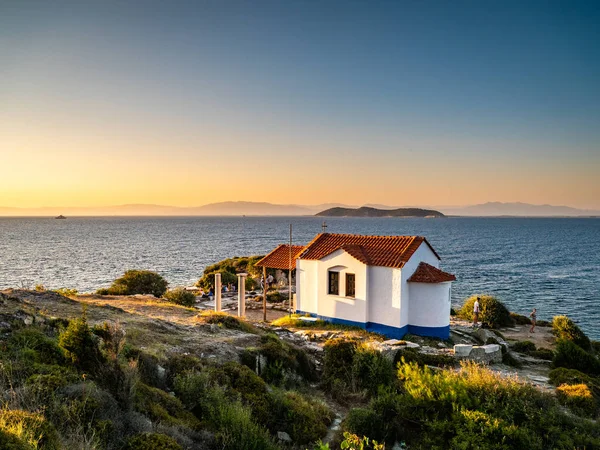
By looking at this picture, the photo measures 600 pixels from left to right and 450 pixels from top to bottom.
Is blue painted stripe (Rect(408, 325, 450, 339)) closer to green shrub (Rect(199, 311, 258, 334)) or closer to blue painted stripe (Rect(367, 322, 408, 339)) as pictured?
blue painted stripe (Rect(367, 322, 408, 339))

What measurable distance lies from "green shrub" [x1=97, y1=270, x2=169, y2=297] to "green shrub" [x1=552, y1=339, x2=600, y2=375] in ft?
90.5

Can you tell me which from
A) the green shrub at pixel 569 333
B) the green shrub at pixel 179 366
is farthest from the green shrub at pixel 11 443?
the green shrub at pixel 569 333

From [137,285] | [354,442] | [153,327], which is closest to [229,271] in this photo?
[137,285]

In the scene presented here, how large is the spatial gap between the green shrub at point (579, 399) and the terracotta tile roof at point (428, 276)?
8.26 meters

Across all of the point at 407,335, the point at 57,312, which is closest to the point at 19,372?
the point at 57,312

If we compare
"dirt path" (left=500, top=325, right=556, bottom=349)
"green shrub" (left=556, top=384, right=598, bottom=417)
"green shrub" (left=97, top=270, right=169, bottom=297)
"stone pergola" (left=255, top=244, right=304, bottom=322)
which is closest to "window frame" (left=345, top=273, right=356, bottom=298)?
"stone pergola" (left=255, top=244, right=304, bottom=322)

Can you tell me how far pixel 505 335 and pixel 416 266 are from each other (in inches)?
456

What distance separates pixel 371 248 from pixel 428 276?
3576mm

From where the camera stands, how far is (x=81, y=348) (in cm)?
714

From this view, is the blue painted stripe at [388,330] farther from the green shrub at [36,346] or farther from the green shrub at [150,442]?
the green shrub at [150,442]

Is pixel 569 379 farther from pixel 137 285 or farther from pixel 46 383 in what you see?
pixel 137 285

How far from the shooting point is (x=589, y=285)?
162ft

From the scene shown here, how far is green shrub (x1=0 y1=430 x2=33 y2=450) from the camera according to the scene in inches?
162

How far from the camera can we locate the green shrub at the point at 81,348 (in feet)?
23.2
